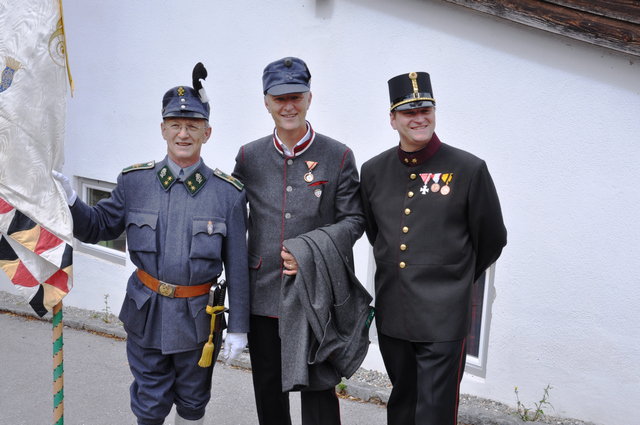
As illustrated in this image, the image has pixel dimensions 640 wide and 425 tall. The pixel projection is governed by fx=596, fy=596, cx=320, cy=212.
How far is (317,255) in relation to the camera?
8.74ft

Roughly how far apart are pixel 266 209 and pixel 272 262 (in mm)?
259

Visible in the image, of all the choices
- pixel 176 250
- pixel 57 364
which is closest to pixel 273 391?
pixel 176 250

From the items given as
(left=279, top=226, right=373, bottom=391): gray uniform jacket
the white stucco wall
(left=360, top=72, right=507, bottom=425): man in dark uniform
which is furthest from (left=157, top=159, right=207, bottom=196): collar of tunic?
the white stucco wall

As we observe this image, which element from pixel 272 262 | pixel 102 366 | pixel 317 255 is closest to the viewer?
pixel 317 255

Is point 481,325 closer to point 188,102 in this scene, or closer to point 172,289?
point 172,289

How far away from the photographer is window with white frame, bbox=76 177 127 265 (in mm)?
5758

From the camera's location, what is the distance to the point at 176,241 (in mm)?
2727

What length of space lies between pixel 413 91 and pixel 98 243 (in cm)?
413

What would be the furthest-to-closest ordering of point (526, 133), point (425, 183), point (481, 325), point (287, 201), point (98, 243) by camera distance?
point (98, 243)
point (481, 325)
point (526, 133)
point (287, 201)
point (425, 183)

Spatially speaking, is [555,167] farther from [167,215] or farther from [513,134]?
[167,215]

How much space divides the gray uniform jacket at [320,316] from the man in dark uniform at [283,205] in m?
0.10

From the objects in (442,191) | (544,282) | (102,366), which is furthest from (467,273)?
(102,366)

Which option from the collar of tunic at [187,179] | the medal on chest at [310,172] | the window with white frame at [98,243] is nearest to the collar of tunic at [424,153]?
the medal on chest at [310,172]

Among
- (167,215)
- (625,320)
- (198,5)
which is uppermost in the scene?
(198,5)
